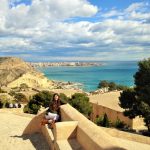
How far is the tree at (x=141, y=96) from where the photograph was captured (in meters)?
24.8

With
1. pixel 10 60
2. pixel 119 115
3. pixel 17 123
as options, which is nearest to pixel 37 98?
pixel 119 115

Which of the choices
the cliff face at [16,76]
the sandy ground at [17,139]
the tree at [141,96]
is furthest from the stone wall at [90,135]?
the cliff face at [16,76]

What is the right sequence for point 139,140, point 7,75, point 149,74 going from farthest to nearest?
point 7,75 → point 149,74 → point 139,140


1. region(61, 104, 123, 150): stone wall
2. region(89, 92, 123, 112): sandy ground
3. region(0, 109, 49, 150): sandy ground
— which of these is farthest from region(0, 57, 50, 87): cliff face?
region(61, 104, 123, 150): stone wall

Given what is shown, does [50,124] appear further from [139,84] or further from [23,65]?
[23,65]

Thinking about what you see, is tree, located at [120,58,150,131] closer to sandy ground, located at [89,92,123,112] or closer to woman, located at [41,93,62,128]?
sandy ground, located at [89,92,123,112]

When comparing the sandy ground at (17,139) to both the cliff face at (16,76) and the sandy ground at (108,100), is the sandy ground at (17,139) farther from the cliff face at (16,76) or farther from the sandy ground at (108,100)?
the cliff face at (16,76)

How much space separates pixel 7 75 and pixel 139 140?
116022mm

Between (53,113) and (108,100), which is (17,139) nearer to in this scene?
(53,113)

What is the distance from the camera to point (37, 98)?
34.3m

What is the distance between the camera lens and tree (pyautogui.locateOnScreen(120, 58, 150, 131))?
81.4 ft

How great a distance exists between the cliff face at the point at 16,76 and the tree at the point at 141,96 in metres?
89.2

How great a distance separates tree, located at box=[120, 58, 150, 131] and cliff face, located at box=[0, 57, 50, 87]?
293 feet

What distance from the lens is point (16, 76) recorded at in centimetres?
12738
